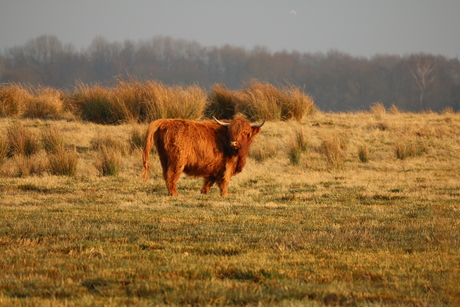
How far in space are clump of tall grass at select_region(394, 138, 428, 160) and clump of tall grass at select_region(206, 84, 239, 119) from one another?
5.89 m

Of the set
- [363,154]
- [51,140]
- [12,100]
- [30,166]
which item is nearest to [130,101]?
[12,100]

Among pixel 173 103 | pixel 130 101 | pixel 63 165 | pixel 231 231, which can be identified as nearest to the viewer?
pixel 231 231

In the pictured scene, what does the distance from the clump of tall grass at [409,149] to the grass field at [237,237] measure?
1404mm

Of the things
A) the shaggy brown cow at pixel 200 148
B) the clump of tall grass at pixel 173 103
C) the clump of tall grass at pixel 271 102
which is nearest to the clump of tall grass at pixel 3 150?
the shaggy brown cow at pixel 200 148

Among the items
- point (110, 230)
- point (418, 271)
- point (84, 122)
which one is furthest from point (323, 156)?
point (418, 271)

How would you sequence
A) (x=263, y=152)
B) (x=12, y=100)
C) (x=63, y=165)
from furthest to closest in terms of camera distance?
(x=12, y=100)
(x=263, y=152)
(x=63, y=165)

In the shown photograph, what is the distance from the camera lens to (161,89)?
63.4 ft

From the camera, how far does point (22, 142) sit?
1434 centimetres

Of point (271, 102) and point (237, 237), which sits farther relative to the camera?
point (271, 102)

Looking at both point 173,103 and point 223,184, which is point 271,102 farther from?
point 223,184

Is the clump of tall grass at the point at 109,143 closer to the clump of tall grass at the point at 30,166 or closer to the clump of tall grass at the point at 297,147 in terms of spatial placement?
the clump of tall grass at the point at 30,166

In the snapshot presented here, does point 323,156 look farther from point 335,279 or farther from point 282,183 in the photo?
point 335,279

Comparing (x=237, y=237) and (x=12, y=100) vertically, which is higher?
(x=237, y=237)

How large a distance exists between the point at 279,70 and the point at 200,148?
73.5 metres
